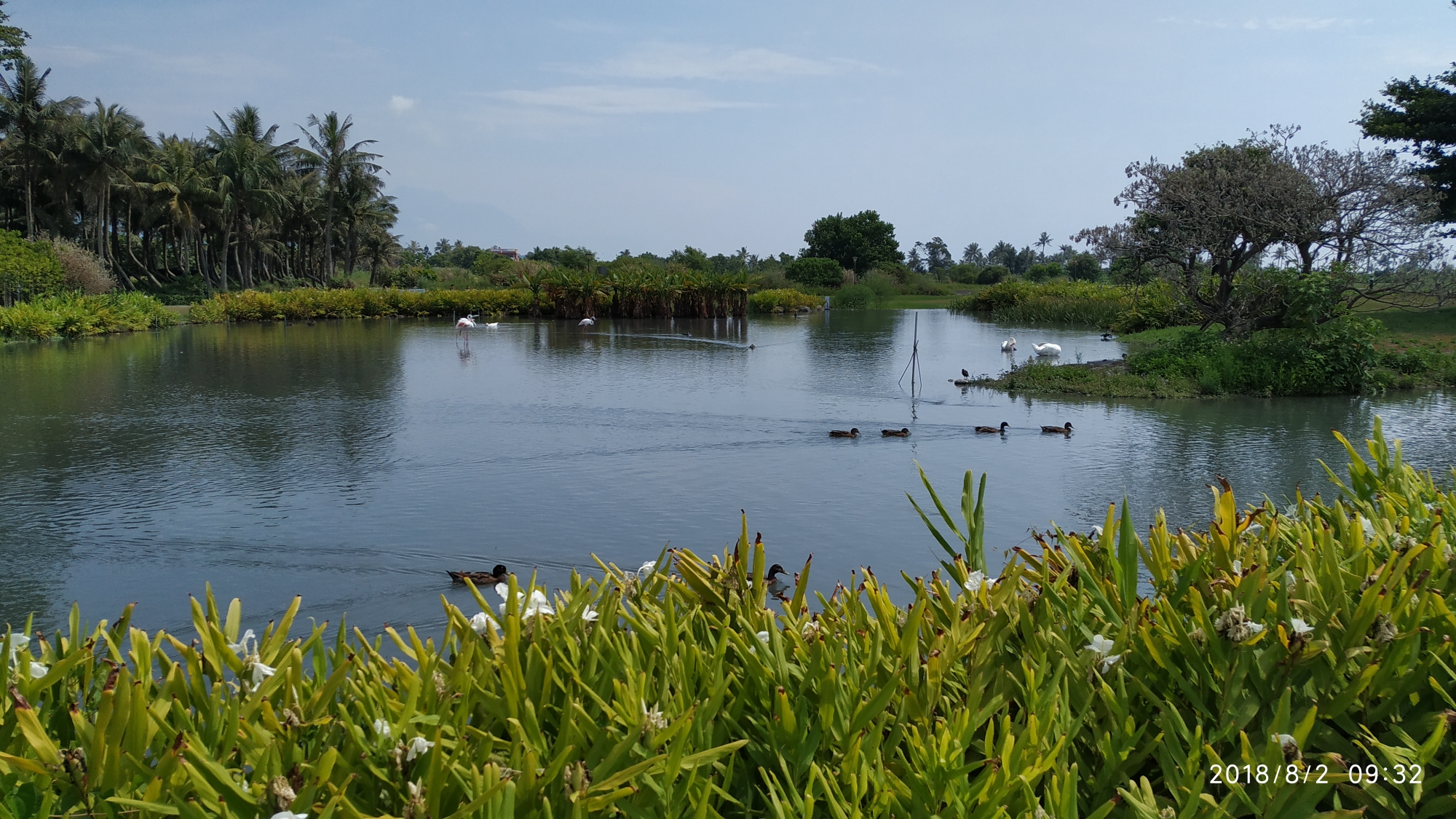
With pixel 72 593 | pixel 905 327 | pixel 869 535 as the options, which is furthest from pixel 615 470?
pixel 905 327

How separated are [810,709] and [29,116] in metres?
46.7

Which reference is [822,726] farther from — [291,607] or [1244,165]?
[1244,165]

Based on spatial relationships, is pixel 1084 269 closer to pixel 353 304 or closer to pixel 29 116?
pixel 353 304

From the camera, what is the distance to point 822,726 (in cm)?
186

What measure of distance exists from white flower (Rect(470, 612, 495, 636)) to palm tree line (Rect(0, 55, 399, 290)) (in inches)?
1754

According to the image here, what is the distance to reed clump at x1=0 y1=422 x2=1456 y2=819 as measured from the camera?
164cm

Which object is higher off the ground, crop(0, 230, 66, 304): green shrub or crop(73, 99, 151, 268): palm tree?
crop(73, 99, 151, 268): palm tree

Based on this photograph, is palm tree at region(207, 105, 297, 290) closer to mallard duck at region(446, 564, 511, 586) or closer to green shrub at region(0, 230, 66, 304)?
green shrub at region(0, 230, 66, 304)

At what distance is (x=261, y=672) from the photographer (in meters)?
1.99

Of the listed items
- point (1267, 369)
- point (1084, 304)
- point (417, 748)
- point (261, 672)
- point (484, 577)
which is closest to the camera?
point (417, 748)

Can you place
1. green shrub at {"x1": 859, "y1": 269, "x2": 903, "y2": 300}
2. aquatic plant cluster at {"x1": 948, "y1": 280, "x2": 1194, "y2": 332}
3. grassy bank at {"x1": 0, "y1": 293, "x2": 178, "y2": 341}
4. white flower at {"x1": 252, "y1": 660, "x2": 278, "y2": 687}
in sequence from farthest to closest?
1. green shrub at {"x1": 859, "y1": 269, "x2": 903, "y2": 300}
2. aquatic plant cluster at {"x1": 948, "y1": 280, "x2": 1194, "y2": 332}
3. grassy bank at {"x1": 0, "y1": 293, "x2": 178, "y2": 341}
4. white flower at {"x1": 252, "y1": 660, "x2": 278, "y2": 687}

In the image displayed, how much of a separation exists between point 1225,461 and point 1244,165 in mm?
9184

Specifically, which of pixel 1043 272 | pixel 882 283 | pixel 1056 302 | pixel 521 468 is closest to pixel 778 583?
pixel 521 468

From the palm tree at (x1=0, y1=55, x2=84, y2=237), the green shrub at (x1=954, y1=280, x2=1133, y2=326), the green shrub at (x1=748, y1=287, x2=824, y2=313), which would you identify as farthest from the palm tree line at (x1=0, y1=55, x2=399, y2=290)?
the green shrub at (x1=954, y1=280, x2=1133, y2=326)
